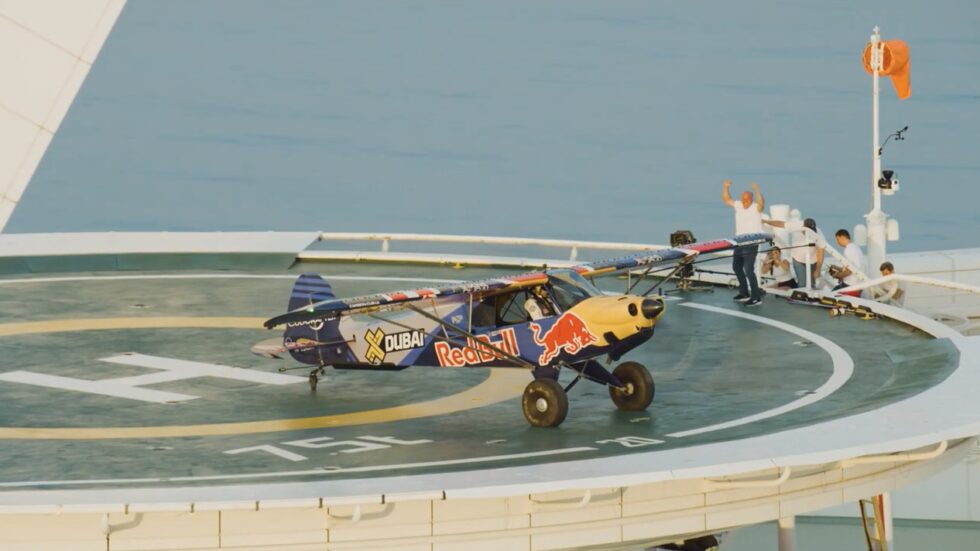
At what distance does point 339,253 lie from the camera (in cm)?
4678

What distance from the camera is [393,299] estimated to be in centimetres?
2788

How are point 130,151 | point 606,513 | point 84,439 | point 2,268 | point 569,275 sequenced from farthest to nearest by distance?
point 130,151 < point 2,268 < point 569,275 < point 84,439 < point 606,513

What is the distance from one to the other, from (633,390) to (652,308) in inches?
84.2

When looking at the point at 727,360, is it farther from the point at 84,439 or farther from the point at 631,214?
the point at 631,214

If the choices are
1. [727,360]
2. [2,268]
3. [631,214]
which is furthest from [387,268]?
[631,214]

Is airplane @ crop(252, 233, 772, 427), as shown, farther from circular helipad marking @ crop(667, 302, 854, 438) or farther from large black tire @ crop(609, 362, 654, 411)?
circular helipad marking @ crop(667, 302, 854, 438)

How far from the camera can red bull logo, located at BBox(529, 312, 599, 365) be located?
28125 mm

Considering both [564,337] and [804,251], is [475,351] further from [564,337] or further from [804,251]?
[804,251]

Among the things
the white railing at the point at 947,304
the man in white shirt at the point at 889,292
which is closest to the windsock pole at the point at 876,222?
the white railing at the point at 947,304

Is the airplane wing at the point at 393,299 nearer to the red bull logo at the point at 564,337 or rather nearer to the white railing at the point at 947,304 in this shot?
the red bull logo at the point at 564,337

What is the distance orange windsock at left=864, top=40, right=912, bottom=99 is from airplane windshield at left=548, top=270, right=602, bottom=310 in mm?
15588

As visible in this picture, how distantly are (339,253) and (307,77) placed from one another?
74.5 m

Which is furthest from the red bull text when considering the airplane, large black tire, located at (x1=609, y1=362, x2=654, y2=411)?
large black tire, located at (x1=609, y1=362, x2=654, y2=411)

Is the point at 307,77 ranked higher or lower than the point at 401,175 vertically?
higher
